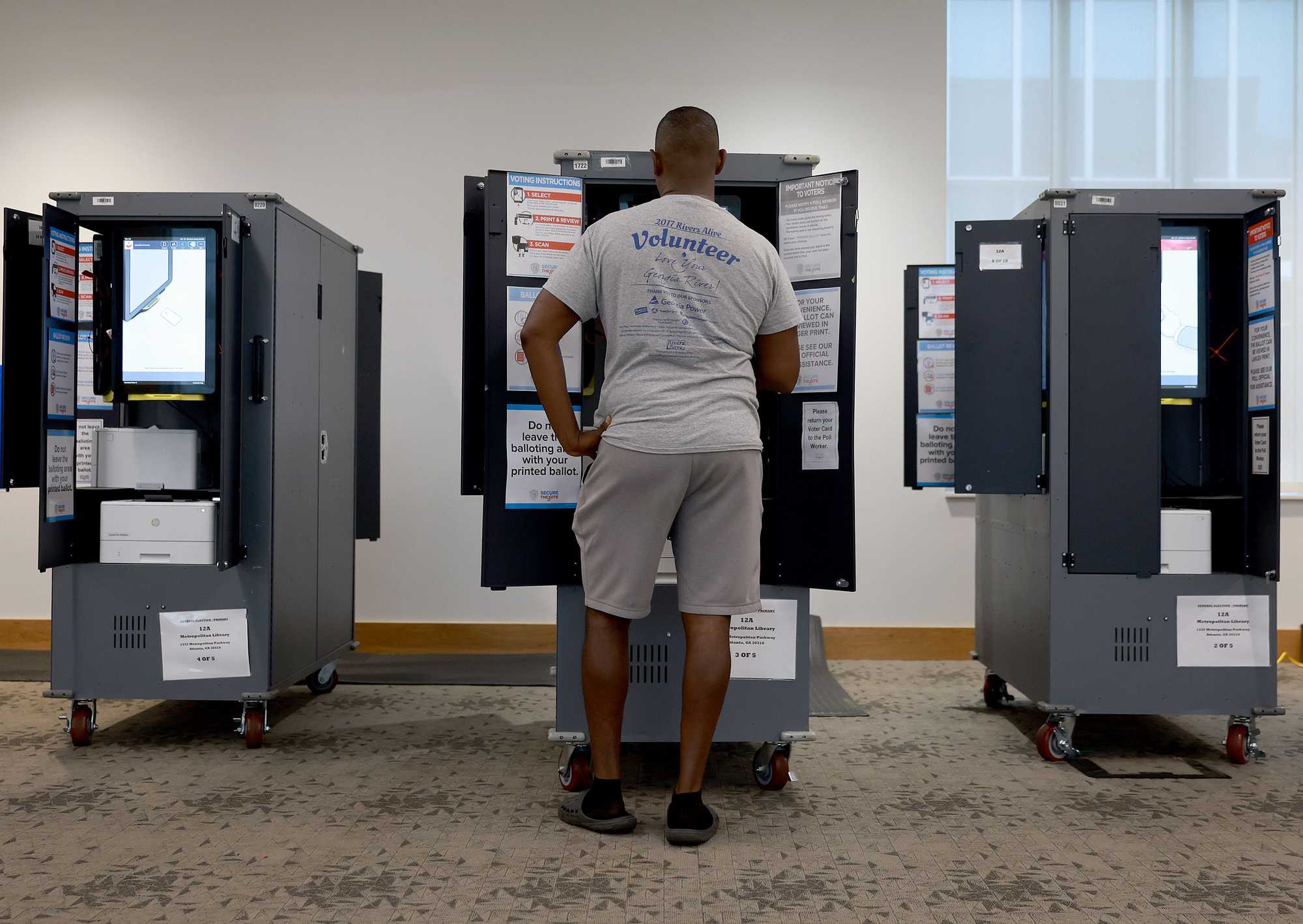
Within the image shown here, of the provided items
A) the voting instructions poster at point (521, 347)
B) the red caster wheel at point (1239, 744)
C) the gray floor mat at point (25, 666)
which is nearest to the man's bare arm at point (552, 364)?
the voting instructions poster at point (521, 347)

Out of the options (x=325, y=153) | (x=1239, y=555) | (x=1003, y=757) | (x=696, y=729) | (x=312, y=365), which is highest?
(x=325, y=153)

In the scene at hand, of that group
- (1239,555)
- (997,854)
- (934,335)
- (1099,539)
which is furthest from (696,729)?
(1239,555)

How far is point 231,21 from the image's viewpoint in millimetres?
4336

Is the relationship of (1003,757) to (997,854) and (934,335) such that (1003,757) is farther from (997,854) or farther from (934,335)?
(934,335)

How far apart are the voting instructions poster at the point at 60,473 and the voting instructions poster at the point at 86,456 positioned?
0.01 metres

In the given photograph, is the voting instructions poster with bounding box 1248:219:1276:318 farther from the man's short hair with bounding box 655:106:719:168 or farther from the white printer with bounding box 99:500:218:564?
the white printer with bounding box 99:500:218:564

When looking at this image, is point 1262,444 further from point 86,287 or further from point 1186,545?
point 86,287

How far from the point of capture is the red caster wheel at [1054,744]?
272cm

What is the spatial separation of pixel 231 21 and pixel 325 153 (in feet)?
2.43

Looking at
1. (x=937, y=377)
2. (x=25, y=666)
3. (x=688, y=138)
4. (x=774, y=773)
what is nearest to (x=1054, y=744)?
(x=774, y=773)

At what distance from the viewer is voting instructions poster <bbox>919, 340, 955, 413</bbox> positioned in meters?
3.04

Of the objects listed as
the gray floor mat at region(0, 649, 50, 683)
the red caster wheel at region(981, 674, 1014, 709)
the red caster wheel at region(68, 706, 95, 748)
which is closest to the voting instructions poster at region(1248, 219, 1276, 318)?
the red caster wheel at region(981, 674, 1014, 709)

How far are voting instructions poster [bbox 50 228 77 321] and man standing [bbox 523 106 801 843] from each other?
156 centimetres

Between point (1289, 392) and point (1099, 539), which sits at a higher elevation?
point (1289, 392)
